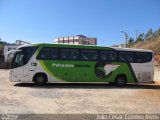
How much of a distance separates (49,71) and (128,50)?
21.2ft

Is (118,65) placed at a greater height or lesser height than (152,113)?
greater

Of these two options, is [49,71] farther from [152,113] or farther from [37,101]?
[152,113]

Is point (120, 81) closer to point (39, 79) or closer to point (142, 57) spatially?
point (142, 57)

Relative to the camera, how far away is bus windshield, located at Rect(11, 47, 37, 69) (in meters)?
20.3

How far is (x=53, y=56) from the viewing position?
2095cm

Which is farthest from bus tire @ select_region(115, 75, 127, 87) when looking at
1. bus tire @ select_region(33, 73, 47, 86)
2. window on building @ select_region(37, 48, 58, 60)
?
bus tire @ select_region(33, 73, 47, 86)

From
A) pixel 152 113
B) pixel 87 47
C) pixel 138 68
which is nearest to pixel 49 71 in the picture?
pixel 87 47

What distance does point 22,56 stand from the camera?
20.4 meters

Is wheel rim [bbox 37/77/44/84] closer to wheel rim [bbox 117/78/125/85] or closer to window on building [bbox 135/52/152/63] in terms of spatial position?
A: wheel rim [bbox 117/78/125/85]

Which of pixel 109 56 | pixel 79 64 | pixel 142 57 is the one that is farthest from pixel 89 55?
pixel 142 57

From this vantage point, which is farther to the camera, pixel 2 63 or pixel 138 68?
pixel 2 63

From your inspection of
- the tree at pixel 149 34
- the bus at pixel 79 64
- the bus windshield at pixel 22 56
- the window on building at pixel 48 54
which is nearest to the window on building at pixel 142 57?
the bus at pixel 79 64

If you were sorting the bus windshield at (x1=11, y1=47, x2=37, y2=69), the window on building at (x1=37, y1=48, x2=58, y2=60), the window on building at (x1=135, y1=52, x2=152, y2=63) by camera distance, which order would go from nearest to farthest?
the bus windshield at (x1=11, y1=47, x2=37, y2=69) < the window on building at (x1=37, y1=48, x2=58, y2=60) < the window on building at (x1=135, y1=52, x2=152, y2=63)

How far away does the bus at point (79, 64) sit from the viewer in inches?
802
